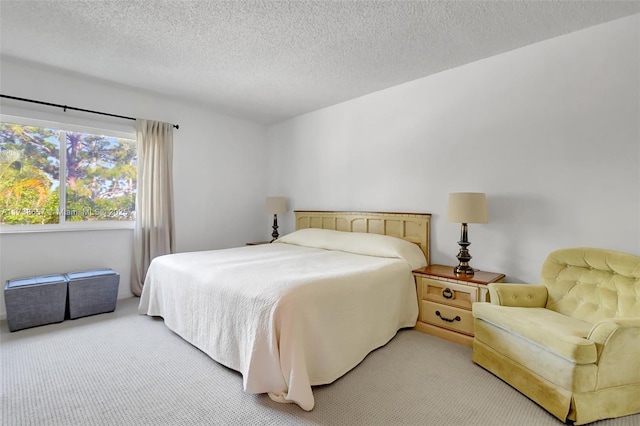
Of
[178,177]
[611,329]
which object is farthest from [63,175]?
[611,329]

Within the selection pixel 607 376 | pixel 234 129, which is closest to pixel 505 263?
pixel 607 376

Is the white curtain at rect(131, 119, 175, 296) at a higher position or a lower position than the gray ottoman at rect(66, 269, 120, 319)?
higher

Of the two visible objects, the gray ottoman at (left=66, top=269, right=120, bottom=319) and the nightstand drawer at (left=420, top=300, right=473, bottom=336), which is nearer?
the nightstand drawer at (left=420, top=300, right=473, bottom=336)

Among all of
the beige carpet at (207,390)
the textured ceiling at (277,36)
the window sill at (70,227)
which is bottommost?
the beige carpet at (207,390)

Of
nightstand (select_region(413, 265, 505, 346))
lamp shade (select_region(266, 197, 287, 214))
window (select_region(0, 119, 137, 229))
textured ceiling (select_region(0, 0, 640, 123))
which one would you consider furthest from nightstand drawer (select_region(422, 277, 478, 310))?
window (select_region(0, 119, 137, 229))

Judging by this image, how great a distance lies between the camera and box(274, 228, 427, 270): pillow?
3014 mm

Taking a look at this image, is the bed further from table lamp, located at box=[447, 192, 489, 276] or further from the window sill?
the window sill

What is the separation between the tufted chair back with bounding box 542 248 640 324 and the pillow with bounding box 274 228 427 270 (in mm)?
1080

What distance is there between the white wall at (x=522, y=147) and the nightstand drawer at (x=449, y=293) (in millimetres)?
513

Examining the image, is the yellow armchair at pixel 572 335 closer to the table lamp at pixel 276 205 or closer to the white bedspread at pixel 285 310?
the white bedspread at pixel 285 310

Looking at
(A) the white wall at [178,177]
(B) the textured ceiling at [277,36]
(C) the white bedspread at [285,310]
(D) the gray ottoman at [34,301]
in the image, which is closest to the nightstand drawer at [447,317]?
(C) the white bedspread at [285,310]

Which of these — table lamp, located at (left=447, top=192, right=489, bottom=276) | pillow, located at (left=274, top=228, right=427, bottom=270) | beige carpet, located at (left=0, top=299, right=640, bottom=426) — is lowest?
beige carpet, located at (left=0, top=299, right=640, bottom=426)

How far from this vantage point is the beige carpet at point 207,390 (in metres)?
1.63

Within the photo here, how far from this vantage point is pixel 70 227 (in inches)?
133
